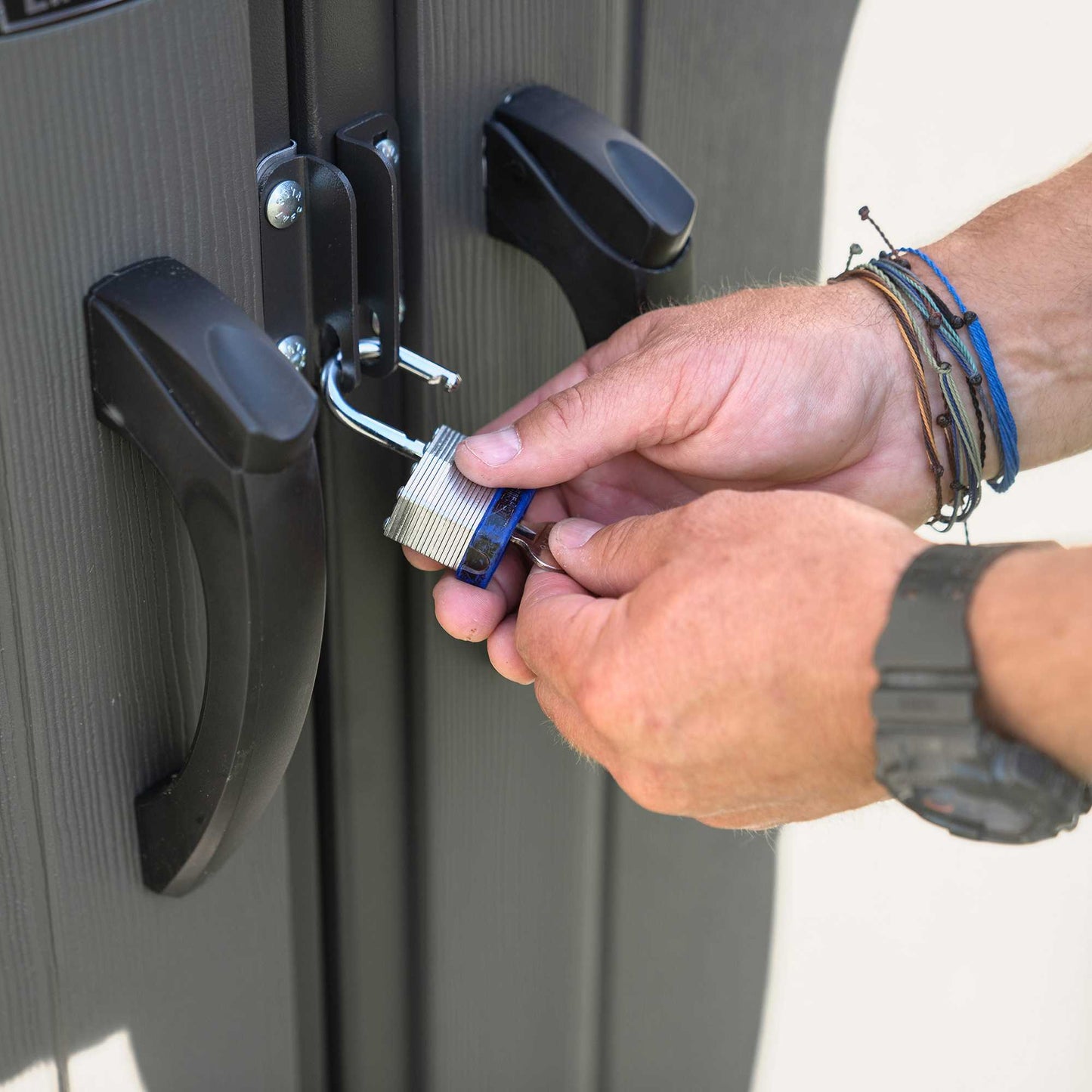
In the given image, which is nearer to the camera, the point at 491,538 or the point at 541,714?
the point at 491,538

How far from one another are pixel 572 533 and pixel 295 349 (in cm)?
19

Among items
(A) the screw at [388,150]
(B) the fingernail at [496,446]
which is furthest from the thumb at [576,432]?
(A) the screw at [388,150]

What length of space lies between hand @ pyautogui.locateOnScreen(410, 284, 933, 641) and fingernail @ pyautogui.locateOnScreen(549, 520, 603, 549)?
1.3 inches

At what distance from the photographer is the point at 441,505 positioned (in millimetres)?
658

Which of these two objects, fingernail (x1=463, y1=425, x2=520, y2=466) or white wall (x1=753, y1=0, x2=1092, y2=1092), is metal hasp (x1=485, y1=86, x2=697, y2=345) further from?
white wall (x1=753, y1=0, x2=1092, y2=1092)

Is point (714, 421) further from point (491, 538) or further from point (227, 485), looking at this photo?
point (227, 485)

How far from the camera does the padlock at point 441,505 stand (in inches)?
25.8

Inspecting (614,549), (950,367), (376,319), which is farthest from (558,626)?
(950,367)

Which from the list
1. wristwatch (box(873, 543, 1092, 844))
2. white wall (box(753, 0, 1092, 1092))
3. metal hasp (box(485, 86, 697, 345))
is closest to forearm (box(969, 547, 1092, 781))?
wristwatch (box(873, 543, 1092, 844))

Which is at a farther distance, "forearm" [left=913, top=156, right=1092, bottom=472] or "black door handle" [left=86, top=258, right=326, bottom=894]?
"forearm" [left=913, top=156, right=1092, bottom=472]

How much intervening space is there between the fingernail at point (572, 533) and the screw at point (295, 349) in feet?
0.58

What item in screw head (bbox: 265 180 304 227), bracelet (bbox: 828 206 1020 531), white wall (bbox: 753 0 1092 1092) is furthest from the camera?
white wall (bbox: 753 0 1092 1092)

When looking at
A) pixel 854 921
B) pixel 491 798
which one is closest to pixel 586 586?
pixel 491 798

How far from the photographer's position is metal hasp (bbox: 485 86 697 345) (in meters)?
0.68
